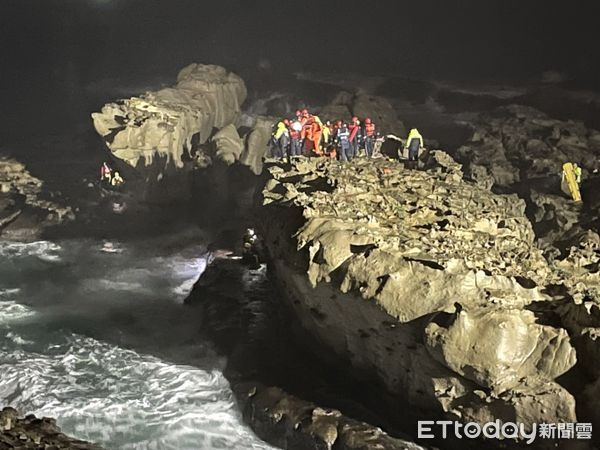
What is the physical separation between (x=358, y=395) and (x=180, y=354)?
5254 millimetres

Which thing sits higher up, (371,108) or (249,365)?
(371,108)

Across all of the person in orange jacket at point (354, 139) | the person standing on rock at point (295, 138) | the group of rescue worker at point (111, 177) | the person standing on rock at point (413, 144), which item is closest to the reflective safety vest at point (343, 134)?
the person in orange jacket at point (354, 139)

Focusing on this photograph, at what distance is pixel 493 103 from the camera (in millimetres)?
32375

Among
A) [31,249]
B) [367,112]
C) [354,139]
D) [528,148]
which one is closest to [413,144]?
[354,139]

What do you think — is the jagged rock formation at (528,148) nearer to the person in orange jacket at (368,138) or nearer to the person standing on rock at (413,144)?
the person standing on rock at (413,144)

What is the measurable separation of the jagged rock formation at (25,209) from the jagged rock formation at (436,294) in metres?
12.9

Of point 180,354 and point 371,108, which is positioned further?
point 371,108

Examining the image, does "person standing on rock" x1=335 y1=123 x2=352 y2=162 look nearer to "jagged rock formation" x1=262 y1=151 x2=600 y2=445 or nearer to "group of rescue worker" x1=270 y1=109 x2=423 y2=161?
"group of rescue worker" x1=270 y1=109 x2=423 y2=161

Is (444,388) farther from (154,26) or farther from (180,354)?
(154,26)

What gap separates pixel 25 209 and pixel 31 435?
1714 centimetres

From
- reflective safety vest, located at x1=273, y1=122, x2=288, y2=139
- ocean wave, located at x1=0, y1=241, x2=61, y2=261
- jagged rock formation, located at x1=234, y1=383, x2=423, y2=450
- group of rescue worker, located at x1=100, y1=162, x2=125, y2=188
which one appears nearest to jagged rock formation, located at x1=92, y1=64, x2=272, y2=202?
group of rescue worker, located at x1=100, y1=162, x2=125, y2=188

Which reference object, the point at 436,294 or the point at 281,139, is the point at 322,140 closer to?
the point at 281,139

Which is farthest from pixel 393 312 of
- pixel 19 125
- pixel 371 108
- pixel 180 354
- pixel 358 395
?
pixel 19 125

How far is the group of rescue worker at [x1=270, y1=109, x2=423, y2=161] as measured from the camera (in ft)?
63.4
